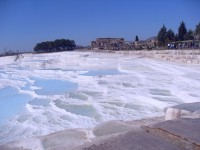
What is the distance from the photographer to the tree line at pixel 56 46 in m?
99.7

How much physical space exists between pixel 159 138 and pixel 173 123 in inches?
17.3

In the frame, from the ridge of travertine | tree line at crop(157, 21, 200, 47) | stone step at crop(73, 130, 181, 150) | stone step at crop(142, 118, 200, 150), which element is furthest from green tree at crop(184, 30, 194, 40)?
stone step at crop(73, 130, 181, 150)

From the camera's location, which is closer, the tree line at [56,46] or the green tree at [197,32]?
the green tree at [197,32]

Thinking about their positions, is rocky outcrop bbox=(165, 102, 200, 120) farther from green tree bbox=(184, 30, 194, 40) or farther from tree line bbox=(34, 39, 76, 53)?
tree line bbox=(34, 39, 76, 53)

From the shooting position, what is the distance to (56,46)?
10025cm

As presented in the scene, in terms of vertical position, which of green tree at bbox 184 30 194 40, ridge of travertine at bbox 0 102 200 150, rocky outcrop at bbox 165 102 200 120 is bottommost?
rocky outcrop at bbox 165 102 200 120

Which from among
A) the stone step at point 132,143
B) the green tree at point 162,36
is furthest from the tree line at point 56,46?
the stone step at point 132,143

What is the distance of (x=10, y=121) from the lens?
10.8m

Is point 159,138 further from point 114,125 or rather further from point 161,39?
point 161,39

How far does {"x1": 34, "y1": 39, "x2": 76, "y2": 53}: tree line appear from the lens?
99.7 meters

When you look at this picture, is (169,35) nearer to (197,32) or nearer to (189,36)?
(189,36)

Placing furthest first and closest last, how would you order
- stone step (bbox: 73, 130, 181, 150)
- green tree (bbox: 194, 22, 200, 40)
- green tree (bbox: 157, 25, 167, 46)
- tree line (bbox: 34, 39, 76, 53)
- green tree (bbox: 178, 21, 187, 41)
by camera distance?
1. tree line (bbox: 34, 39, 76, 53)
2. green tree (bbox: 157, 25, 167, 46)
3. green tree (bbox: 178, 21, 187, 41)
4. green tree (bbox: 194, 22, 200, 40)
5. stone step (bbox: 73, 130, 181, 150)

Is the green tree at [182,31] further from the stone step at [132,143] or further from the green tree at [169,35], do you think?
the stone step at [132,143]

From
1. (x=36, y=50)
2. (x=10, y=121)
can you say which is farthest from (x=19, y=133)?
(x=36, y=50)
